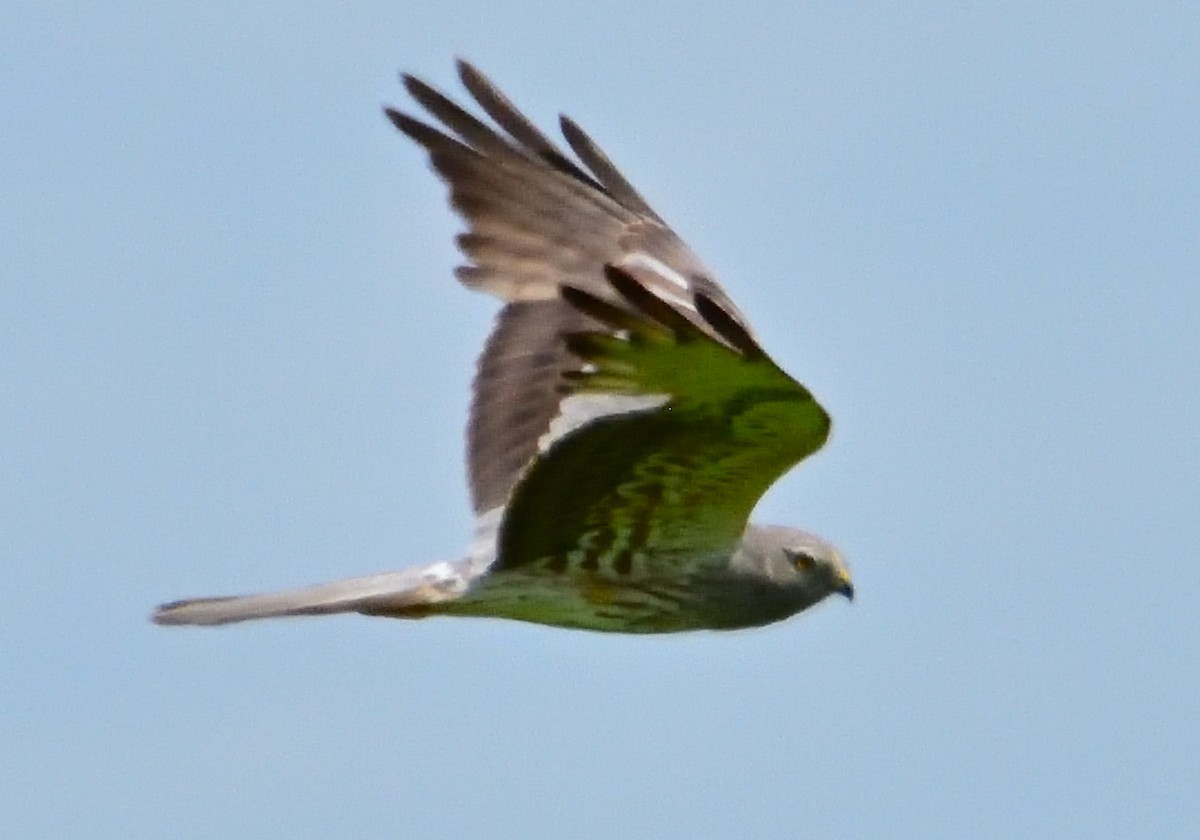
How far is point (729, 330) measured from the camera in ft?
25.7

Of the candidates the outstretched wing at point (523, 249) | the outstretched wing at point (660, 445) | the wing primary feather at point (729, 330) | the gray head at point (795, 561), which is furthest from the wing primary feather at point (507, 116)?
the wing primary feather at point (729, 330)

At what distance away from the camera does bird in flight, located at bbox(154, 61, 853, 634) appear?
26.8ft

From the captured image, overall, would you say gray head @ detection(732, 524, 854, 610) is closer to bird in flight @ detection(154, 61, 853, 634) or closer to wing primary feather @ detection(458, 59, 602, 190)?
bird in flight @ detection(154, 61, 853, 634)

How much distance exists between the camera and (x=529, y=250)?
34.0 ft

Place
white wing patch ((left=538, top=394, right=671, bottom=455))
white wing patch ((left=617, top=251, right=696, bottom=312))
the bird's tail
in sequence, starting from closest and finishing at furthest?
1. white wing patch ((left=538, top=394, right=671, bottom=455))
2. the bird's tail
3. white wing patch ((left=617, top=251, right=696, bottom=312))

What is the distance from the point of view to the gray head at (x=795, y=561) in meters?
9.57

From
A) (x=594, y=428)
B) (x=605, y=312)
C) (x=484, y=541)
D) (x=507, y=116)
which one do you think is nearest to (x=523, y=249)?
(x=507, y=116)

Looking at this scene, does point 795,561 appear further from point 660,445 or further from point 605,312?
point 605,312

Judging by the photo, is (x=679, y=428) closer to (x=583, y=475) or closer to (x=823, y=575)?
(x=583, y=475)

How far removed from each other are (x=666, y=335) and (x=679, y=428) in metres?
0.62

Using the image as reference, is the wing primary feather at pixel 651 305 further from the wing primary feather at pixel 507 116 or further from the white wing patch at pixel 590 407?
the wing primary feather at pixel 507 116

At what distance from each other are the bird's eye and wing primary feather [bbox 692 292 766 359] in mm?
1925

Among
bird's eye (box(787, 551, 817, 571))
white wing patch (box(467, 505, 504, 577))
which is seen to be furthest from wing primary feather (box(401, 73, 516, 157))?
A: bird's eye (box(787, 551, 817, 571))

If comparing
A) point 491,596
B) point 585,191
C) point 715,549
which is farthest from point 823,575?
point 585,191
